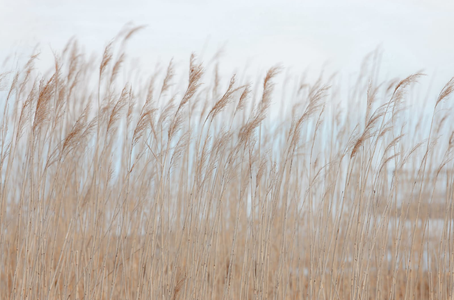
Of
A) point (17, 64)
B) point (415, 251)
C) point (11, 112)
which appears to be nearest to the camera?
point (11, 112)

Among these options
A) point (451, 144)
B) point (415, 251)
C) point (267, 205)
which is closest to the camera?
point (267, 205)

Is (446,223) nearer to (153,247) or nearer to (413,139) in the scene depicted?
(413,139)

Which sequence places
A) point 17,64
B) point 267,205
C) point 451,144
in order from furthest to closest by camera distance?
point 17,64 < point 451,144 < point 267,205

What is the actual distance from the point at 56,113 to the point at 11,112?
0.62m

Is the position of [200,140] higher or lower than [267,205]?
higher

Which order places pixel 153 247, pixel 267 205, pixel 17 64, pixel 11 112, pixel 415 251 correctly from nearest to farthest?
pixel 153 247, pixel 267 205, pixel 11 112, pixel 17 64, pixel 415 251

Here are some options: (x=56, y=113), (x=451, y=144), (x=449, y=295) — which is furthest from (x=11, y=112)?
(x=449, y=295)

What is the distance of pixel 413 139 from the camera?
2.49m

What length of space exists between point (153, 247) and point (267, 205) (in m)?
0.48

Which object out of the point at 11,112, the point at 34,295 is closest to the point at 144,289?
the point at 34,295

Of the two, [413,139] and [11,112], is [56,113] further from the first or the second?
[413,139]

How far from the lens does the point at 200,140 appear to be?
172 centimetres

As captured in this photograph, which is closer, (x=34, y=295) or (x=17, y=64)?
(x=34, y=295)

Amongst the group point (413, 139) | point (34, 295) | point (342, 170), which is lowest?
point (34, 295)
